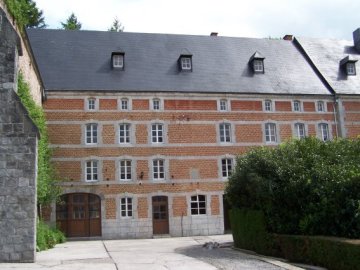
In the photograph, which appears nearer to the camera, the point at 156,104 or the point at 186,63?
the point at 156,104

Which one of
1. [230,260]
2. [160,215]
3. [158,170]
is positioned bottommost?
[230,260]

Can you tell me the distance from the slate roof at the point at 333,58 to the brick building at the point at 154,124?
0.87m

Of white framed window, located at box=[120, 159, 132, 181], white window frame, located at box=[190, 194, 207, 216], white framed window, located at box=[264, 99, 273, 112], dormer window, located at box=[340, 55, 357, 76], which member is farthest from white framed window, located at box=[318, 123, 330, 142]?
white framed window, located at box=[120, 159, 132, 181]

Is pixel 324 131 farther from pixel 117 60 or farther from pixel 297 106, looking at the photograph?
pixel 117 60

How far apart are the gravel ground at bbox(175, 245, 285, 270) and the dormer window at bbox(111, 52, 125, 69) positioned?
506 inches

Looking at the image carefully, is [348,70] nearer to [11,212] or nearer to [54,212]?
[54,212]

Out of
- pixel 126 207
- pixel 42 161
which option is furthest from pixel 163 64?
pixel 42 161

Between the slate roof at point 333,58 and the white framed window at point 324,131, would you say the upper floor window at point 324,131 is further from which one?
the slate roof at point 333,58

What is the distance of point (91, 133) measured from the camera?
22.6 meters

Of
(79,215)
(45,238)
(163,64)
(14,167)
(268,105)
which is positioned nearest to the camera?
(14,167)

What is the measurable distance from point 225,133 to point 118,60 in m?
6.94

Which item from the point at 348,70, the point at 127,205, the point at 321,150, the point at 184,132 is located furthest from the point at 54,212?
the point at 348,70

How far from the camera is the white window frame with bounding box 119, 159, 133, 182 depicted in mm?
22484

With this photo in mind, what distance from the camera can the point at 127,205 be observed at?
2228 cm
